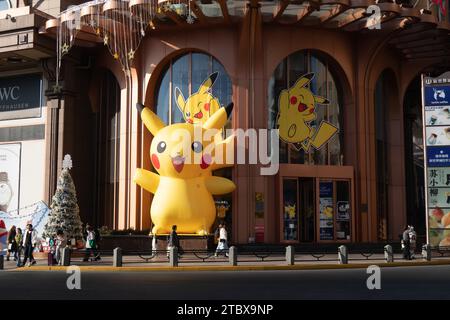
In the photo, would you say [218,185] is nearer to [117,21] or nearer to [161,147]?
[161,147]

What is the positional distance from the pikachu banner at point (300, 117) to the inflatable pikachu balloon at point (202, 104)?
11.1 ft

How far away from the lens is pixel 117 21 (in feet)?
91.7

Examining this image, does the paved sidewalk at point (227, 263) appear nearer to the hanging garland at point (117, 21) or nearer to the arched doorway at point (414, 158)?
the hanging garland at point (117, 21)

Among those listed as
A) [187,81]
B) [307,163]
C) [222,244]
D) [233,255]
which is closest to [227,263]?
[233,255]

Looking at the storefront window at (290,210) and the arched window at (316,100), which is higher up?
the arched window at (316,100)

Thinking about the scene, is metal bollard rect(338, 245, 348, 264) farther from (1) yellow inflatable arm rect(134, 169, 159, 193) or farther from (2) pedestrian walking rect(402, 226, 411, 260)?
(1) yellow inflatable arm rect(134, 169, 159, 193)

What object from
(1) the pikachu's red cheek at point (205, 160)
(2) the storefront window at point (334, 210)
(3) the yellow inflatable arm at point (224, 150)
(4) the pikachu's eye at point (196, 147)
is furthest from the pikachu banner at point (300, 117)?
(4) the pikachu's eye at point (196, 147)

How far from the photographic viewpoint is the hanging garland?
86.3ft

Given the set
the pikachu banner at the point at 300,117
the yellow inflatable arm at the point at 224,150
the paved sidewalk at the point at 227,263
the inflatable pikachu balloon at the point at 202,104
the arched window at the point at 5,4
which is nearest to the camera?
the paved sidewalk at the point at 227,263

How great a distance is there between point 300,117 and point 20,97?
15.9 m

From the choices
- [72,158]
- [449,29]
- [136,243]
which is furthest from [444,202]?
[72,158]

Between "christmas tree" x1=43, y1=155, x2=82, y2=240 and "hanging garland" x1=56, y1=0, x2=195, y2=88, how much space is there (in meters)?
6.26

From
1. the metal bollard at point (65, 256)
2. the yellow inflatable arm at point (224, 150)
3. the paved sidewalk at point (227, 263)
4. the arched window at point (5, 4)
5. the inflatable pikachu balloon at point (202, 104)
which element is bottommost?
the paved sidewalk at point (227, 263)

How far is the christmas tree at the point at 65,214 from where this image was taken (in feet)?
82.5
